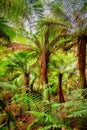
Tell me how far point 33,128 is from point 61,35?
2940 millimetres

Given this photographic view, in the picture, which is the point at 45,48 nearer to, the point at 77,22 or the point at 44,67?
the point at 44,67

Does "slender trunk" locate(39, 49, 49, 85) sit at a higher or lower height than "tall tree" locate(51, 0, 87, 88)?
lower

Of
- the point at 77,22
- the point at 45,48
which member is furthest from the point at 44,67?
the point at 77,22

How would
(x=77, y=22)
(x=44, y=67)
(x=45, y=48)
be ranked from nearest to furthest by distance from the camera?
(x=77, y=22) → (x=44, y=67) → (x=45, y=48)

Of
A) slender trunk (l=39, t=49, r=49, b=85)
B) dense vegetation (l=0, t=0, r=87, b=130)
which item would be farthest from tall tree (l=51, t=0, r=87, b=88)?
slender trunk (l=39, t=49, r=49, b=85)

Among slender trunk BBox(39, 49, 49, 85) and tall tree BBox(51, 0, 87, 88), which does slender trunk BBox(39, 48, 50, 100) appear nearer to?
slender trunk BBox(39, 49, 49, 85)

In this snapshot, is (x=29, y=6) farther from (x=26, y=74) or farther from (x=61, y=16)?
(x=26, y=74)

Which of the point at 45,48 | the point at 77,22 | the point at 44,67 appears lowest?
the point at 44,67

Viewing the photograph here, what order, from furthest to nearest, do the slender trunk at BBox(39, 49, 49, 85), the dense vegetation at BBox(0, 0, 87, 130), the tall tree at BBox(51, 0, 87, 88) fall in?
the slender trunk at BBox(39, 49, 49, 85)
the tall tree at BBox(51, 0, 87, 88)
the dense vegetation at BBox(0, 0, 87, 130)

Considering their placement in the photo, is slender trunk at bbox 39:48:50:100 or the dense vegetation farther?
slender trunk at bbox 39:48:50:100

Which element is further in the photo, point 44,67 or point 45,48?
point 45,48

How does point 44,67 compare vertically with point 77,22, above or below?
below

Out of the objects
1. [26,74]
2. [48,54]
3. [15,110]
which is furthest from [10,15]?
[26,74]

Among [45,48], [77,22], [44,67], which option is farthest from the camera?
[45,48]
